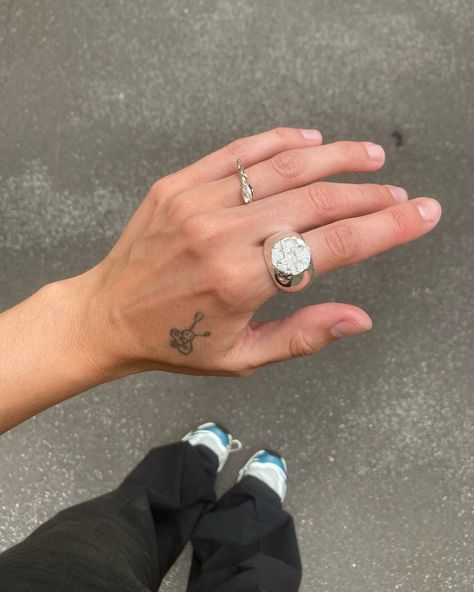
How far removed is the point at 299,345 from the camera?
35.1 inches

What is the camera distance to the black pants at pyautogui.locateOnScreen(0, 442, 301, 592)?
105 cm

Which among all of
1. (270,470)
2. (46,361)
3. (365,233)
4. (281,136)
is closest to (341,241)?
(365,233)

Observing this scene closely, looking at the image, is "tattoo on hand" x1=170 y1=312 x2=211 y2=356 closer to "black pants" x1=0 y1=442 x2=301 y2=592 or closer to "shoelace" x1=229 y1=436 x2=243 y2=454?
"black pants" x1=0 y1=442 x2=301 y2=592

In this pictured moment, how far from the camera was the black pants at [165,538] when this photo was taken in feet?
3.45

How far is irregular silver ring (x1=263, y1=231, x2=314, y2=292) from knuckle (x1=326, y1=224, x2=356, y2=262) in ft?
0.13

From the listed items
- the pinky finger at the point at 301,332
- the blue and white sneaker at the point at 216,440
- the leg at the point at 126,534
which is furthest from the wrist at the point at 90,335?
the blue and white sneaker at the point at 216,440

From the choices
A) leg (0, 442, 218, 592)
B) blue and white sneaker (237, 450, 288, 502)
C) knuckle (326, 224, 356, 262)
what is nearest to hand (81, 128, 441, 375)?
knuckle (326, 224, 356, 262)

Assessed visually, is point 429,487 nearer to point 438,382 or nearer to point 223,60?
point 438,382

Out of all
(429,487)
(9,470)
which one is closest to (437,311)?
(429,487)

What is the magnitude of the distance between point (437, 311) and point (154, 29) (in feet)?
3.77

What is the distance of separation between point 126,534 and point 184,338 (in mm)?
581

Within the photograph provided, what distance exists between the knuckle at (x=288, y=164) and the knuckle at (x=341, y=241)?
15 cm

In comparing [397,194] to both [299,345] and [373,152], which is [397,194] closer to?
[373,152]

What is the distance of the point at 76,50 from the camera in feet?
5.08
